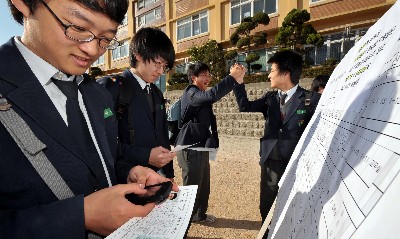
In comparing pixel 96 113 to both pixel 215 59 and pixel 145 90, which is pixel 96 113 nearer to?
pixel 145 90

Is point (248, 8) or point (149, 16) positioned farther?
point (149, 16)

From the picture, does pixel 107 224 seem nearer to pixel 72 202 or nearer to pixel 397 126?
A: pixel 72 202

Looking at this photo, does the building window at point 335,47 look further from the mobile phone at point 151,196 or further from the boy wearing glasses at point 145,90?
the mobile phone at point 151,196

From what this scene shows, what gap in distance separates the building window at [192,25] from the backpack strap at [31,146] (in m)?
19.4

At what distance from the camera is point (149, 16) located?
80.3 ft

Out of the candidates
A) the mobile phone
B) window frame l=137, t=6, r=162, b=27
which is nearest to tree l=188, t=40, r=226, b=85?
window frame l=137, t=6, r=162, b=27

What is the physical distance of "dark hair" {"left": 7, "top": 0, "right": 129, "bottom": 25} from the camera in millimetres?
959

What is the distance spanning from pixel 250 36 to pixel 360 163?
52.5 ft

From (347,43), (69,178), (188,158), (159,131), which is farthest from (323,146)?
(347,43)

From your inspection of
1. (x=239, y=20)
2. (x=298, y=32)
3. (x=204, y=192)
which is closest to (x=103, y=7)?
(x=204, y=192)

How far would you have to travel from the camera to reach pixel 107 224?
81 centimetres

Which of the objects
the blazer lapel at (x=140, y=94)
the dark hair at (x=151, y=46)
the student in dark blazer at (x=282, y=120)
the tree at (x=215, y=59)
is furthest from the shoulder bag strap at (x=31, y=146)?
the tree at (x=215, y=59)

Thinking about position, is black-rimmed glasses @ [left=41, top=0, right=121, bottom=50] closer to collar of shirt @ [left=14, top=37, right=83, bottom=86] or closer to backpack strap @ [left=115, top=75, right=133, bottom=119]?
collar of shirt @ [left=14, top=37, right=83, bottom=86]

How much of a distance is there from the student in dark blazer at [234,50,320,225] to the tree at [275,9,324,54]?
33.8 feet
